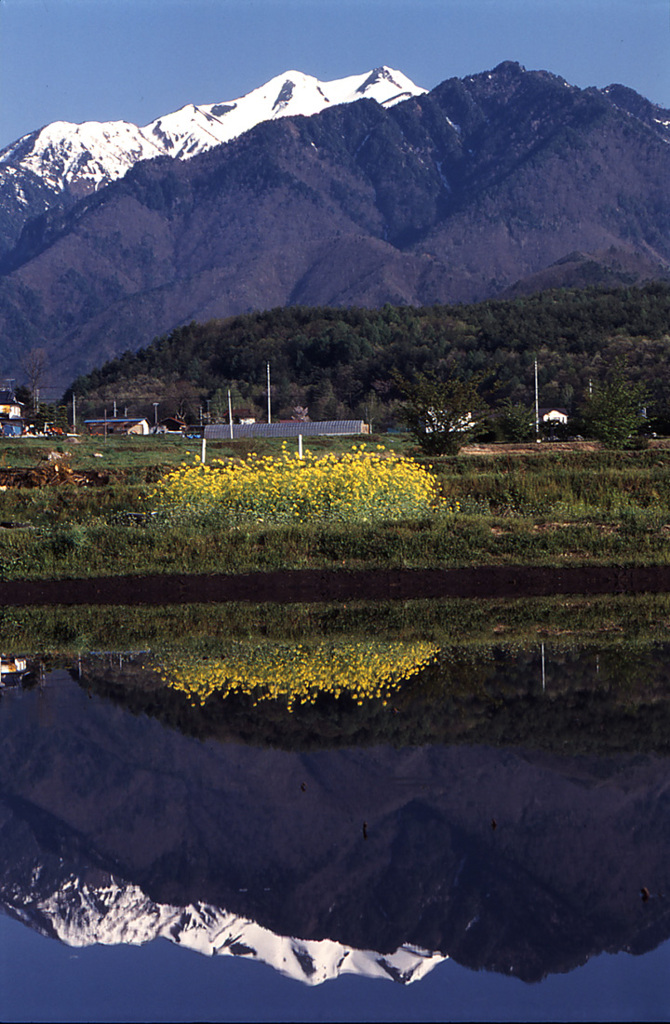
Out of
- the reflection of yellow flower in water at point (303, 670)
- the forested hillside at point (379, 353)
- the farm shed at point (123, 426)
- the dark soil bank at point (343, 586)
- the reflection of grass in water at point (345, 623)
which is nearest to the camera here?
the reflection of yellow flower in water at point (303, 670)

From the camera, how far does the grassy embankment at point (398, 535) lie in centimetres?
1978

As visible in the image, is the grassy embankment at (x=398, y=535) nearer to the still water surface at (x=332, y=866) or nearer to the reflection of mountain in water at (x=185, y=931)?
the still water surface at (x=332, y=866)

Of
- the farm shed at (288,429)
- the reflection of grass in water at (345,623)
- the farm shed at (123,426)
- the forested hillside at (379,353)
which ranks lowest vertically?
the reflection of grass in water at (345,623)

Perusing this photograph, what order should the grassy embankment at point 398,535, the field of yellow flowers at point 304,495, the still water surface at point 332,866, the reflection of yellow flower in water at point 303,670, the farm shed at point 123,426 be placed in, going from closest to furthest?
1. the still water surface at point 332,866
2. the reflection of yellow flower in water at point 303,670
3. the grassy embankment at point 398,535
4. the field of yellow flowers at point 304,495
5. the farm shed at point 123,426

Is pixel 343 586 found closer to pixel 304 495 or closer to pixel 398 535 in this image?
pixel 398 535

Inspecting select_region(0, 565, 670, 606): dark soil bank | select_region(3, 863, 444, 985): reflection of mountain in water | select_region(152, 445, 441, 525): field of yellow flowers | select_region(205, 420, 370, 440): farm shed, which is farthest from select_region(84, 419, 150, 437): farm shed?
select_region(3, 863, 444, 985): reflection of mountain in water

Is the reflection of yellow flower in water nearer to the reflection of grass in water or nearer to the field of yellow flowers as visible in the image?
the reflection of grass in water

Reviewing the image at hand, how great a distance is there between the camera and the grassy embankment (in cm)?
1978

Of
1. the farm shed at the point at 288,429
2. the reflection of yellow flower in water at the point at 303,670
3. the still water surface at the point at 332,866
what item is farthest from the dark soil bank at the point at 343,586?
the farm shed at the point at 288,429

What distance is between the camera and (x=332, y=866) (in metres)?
6.14

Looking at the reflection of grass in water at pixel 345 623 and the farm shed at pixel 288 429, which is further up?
the farm shed at pixel 288 429

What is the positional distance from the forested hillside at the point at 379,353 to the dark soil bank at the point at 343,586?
8667 cm

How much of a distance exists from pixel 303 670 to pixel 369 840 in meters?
5.05

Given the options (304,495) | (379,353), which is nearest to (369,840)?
(304,495)
